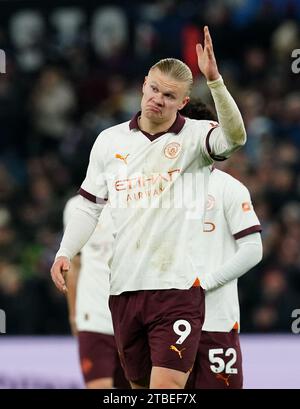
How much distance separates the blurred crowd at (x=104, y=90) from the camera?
1252cm

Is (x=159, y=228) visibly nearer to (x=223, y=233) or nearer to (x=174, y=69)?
(x=174, y=69)

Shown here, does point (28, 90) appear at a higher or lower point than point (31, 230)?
higher

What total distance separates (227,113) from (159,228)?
27.2 inches

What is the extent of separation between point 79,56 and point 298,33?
2775 millimetres

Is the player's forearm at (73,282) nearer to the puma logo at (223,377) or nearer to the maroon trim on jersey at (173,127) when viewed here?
the puma logo at (223,377)

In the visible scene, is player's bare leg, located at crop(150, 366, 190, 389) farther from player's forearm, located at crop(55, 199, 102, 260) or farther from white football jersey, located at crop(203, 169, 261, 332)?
white football jersey, located at crop(203, 169, 261, 332)

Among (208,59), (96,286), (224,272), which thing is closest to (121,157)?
(208,59)

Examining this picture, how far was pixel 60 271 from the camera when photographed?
18.5 feet

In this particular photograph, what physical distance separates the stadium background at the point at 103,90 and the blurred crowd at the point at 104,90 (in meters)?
0.01

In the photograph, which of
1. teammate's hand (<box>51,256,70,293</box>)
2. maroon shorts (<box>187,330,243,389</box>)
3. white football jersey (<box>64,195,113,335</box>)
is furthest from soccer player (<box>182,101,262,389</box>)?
white football jersey (<box>64,195,113,335</box>)

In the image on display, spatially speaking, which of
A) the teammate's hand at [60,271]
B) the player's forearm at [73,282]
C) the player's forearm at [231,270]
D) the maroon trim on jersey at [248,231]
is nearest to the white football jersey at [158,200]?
the teammate's hand at [60,271]
